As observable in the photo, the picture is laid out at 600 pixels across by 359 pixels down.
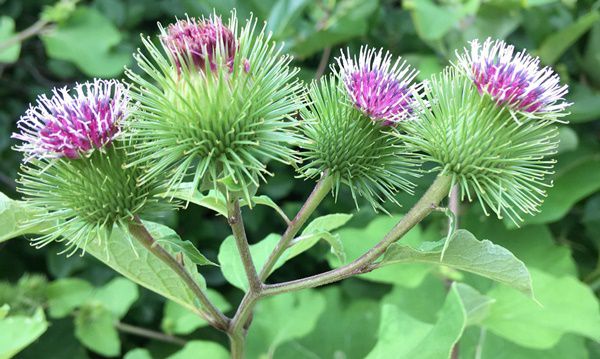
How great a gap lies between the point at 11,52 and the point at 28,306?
95 cm

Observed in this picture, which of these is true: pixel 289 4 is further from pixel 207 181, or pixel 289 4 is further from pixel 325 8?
pixel 207 181

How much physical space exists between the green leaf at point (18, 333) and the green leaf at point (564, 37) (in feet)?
6.68

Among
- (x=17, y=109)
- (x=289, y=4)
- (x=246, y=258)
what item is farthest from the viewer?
(x=17, y=109)

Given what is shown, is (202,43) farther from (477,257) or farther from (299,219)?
(477,257)

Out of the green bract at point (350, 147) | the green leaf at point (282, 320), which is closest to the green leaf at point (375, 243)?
the green leaf at point (282, 320)

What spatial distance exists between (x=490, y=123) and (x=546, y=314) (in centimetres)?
87

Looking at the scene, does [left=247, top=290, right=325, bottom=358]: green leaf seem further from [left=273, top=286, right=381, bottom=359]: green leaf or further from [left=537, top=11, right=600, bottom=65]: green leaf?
[left=537, top=11, right=600, bottom=65]: green leaf

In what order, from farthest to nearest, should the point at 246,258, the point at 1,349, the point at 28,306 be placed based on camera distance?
the point at 28,306 < the point at 246,258 < the point at 1,349

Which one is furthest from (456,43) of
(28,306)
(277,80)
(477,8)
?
(28,306)

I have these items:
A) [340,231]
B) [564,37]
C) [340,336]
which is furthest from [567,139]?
[340,336]

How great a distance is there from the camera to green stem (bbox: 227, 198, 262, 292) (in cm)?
115

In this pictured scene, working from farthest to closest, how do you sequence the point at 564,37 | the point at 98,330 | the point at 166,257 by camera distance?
the point at 564,37 → the point at 98,330 → the point at 166,257

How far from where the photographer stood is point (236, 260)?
1.49 meters

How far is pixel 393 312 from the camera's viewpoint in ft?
5.37
